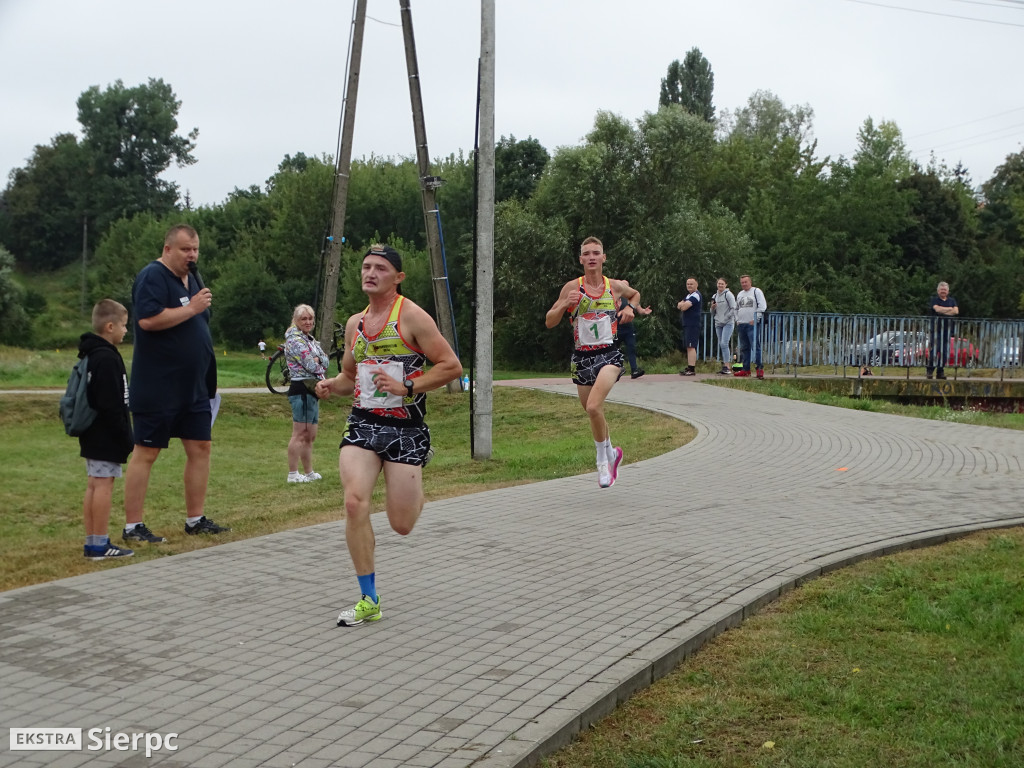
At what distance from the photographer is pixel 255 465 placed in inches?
572

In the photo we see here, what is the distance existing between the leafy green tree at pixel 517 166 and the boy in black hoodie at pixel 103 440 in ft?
148

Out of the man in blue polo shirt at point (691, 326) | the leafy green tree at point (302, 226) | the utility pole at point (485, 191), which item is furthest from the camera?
the leafy green tree at point (302, 226)

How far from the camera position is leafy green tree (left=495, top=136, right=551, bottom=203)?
52.3 metres

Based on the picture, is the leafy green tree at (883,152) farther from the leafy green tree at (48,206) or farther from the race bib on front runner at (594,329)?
the leafy green tree at (48,206)

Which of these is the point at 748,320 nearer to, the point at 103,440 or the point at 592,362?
the point at 592,362

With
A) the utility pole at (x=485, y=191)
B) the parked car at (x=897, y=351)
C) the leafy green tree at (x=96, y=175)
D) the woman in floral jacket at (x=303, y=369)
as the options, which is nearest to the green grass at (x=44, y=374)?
the parked car at (x=897, y=351)

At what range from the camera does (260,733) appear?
4.26 m

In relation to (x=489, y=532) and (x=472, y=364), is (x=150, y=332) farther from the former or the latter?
(x=472, y=364)

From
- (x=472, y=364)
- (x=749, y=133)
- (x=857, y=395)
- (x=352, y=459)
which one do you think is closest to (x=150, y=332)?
(x=352, y=459)

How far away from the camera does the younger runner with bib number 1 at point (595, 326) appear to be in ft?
32.2

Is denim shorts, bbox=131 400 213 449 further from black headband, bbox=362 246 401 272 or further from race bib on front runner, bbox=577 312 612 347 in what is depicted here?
race bib on front runner, bbox=577 312 612 347

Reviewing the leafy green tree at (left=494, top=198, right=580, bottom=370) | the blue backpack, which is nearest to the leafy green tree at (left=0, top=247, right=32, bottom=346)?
the leafy green tree at (left=494, top=198, right=580, bottom=370)

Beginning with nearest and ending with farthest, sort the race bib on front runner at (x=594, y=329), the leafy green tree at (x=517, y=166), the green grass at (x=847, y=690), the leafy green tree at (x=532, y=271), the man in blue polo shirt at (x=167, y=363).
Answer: the green grass at (x=847, y=690)
the man in blue polo shirt at (x=167, y=363)
the race bib on front runner at (x=594, y=329)
the leafy green tree at (x=532, y=271)
the leafy green tree at (x=517, y=166)

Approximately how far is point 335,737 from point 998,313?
62043 millimetres
